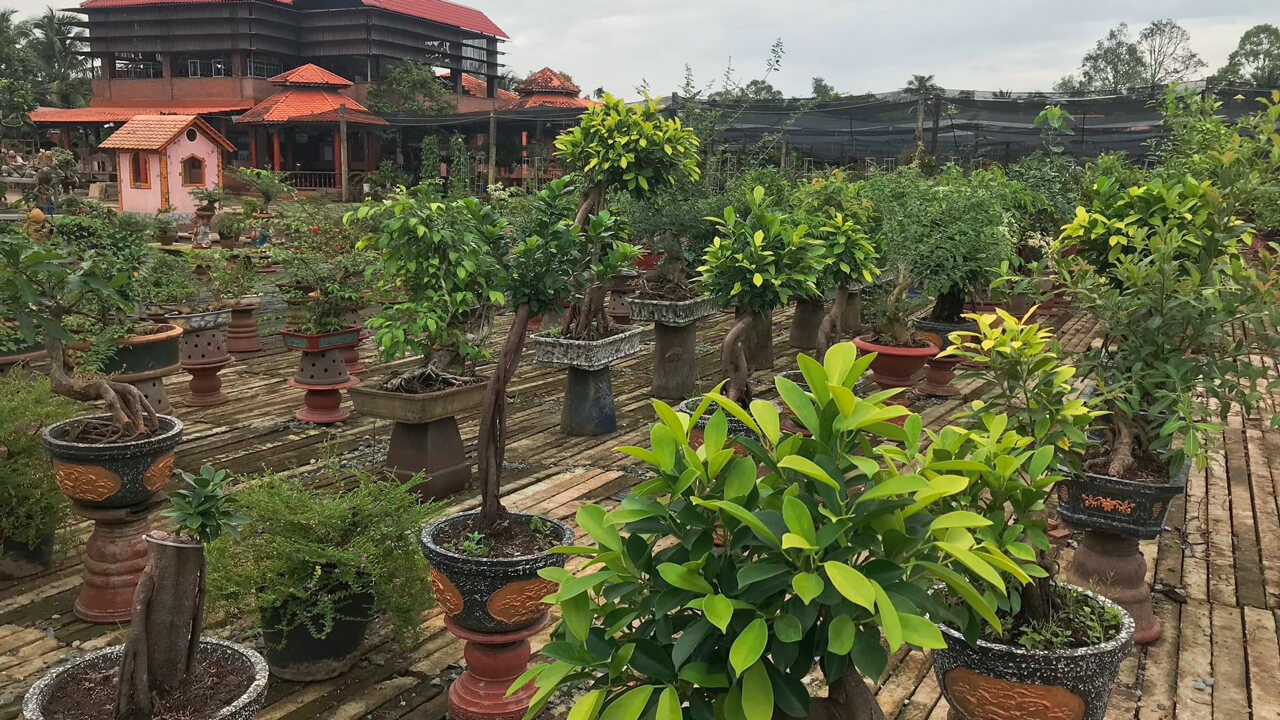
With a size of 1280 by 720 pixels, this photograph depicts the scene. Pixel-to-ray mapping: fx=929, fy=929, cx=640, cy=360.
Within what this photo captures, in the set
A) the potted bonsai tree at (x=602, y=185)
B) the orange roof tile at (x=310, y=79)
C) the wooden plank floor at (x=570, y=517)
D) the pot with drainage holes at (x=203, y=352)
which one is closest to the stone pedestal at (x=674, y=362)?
the wooden plank floor at (x=570, y=517)

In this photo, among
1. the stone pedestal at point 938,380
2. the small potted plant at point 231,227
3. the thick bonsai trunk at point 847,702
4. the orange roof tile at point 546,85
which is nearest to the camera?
the thick bonsai trunk at point 847,702

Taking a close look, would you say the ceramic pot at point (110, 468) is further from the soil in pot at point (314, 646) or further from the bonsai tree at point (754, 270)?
the bonsai tree at point (754, 270)

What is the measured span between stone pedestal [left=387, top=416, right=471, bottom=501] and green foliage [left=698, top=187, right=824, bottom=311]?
56.2 inches

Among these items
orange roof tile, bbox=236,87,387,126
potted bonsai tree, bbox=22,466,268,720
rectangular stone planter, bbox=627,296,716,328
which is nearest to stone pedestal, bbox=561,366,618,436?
rectangular stone planter, bbox=627,296,716,328

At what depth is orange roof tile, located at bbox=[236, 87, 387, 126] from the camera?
2053 centimetres

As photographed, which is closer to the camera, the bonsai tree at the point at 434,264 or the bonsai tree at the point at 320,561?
the bonsai tree at the point at 320,561

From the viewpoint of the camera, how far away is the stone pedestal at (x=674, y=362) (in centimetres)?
627

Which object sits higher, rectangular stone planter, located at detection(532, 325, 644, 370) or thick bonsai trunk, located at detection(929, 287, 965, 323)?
thick bonsai trunk, located at detection(929, 287, 965, 323)

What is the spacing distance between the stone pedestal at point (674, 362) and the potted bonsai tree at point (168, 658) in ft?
14.5

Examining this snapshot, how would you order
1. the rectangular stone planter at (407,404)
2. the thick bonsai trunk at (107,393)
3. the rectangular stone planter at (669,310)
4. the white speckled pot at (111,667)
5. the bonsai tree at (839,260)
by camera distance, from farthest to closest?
1. the rectangular stone planter at (669,310)
2. the bonsai tree at (839,260)
3. the rectangular stone planter at (407,404)
4. the thick bonsai trunk at (107,393)
5. the white speckled pot at (111,667)

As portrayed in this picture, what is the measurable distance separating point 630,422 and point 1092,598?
380cm

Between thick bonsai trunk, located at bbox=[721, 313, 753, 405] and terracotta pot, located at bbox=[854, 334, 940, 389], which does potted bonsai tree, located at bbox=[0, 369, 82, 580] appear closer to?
thick bonsai trunk, located at bbox=[721, 313, 753, 405]

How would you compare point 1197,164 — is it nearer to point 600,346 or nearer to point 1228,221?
point 1228,221

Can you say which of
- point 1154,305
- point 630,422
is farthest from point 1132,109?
point 1154,305
